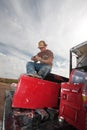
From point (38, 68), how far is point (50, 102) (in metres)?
0.89

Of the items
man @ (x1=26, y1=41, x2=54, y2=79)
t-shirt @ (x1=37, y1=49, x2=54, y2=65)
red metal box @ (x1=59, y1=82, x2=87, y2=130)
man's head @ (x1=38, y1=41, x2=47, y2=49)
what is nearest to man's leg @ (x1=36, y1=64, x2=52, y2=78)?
man @ (x1=26, y1=41, x2=54, y2=79)

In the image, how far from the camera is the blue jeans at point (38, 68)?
14.0 ft

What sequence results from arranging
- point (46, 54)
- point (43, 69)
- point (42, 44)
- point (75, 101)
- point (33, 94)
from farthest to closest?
point (42, 44)
point (46, 54)
point (43, 69)
point (33, 94)
point (75, 101)

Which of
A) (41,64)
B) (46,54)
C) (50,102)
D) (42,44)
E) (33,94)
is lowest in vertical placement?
(50,102)

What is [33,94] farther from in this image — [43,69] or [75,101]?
[75,101]

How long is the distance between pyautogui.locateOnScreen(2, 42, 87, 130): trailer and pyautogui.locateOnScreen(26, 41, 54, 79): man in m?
0.17

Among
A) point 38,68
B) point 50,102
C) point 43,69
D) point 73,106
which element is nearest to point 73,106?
point 73,106

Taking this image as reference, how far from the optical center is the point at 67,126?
2.87 metres

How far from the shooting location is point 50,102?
158 inches

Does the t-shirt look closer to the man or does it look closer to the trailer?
the man

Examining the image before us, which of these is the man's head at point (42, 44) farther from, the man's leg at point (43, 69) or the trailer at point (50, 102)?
the trailer at point (50, 102)

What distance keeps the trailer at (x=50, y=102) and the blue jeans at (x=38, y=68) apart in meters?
0.14

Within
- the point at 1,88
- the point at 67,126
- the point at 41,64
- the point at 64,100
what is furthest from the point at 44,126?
the point at 1,88

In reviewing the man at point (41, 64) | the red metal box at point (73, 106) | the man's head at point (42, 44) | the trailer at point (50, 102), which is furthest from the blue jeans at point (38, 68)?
the red metal box at point (73, 106)
